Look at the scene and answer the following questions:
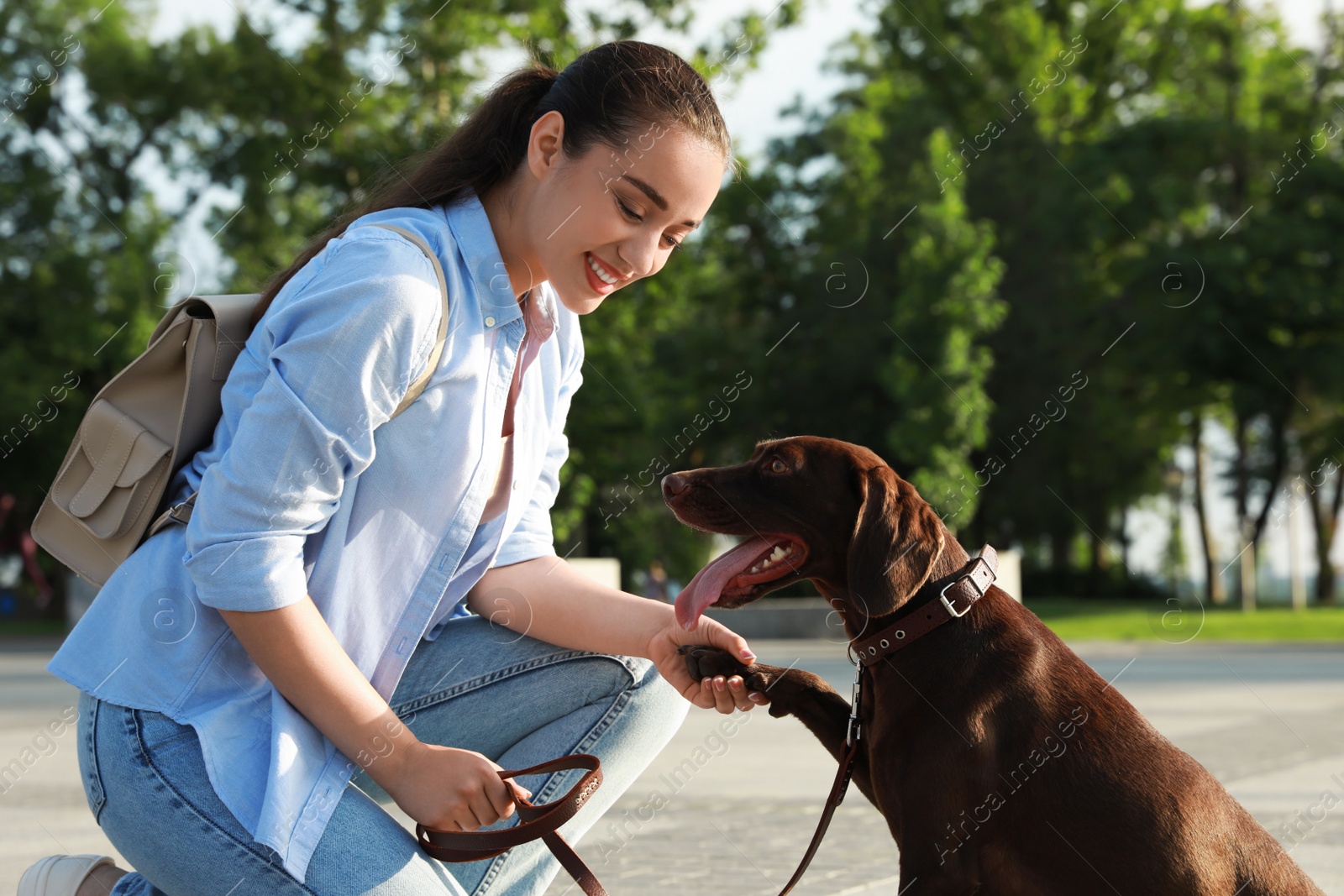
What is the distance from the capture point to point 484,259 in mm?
2553

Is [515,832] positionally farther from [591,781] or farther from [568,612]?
[568,612]

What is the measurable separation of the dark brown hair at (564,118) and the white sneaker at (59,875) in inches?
44.2

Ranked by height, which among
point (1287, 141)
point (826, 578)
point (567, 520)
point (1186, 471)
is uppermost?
point (1287, 141)

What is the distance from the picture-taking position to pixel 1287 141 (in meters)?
32.2

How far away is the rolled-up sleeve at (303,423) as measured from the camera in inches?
84.7

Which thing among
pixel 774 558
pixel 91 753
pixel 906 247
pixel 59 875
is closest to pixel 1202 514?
pixel 906 247

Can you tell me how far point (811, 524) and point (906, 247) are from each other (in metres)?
27.2

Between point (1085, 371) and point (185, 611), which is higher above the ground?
point (185, 611)

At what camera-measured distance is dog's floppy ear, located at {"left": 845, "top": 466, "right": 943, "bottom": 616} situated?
3.01m

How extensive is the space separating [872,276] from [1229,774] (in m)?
25.0

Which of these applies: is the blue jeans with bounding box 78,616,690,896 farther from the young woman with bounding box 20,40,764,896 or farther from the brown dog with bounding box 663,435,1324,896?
the brown dog with bounding box 663,435,1324,896

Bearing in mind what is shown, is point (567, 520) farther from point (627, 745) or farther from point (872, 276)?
point (627, 745)

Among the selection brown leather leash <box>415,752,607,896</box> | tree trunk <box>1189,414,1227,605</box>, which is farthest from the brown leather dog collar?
tree trunk <box>1189,414,1227,605</box>

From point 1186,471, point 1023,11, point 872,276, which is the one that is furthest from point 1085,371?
point 1186,471
